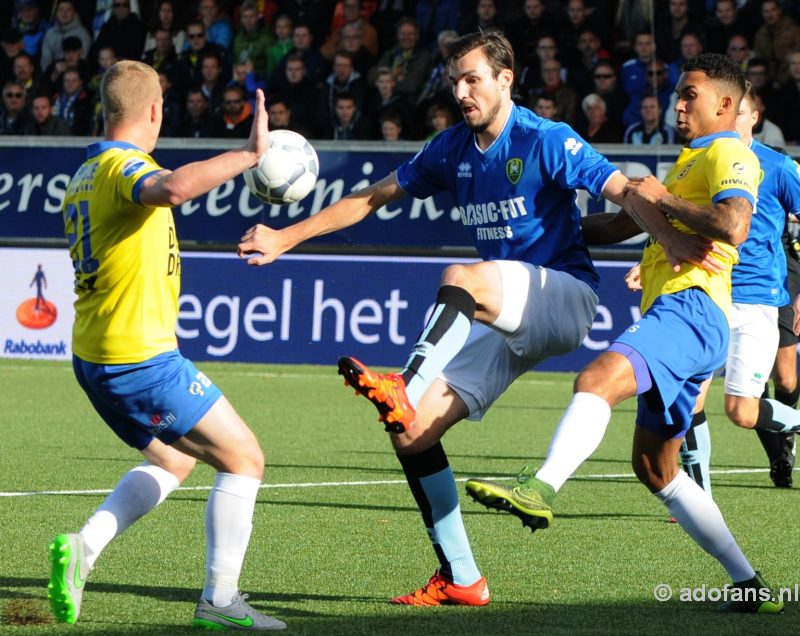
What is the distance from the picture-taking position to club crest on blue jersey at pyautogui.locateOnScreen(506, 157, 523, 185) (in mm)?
5551

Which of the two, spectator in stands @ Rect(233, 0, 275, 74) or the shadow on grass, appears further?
spectator in stands @ Rect(233, 0, 275, 74)

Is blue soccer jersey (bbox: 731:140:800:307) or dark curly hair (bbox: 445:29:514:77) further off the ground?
dark curly hair (bbox: 445:29:514:77)

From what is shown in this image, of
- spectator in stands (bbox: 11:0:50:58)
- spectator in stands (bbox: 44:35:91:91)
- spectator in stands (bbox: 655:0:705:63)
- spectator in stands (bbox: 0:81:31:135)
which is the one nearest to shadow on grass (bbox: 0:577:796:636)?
spectator in stands (bbox: 655:0:705:63)

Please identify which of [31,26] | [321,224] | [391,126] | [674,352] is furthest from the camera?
[31,26]

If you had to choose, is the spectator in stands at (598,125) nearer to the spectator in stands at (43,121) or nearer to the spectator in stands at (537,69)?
the spectator in stands at (537,69)

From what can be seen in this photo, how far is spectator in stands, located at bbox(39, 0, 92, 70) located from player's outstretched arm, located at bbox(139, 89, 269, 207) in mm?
15979

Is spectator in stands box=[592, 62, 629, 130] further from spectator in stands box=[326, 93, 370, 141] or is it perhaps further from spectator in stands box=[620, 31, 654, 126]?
spectator in stands box=[326, 93, 370, 141]

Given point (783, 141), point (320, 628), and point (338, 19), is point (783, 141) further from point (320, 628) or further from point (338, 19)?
point (320, 628)

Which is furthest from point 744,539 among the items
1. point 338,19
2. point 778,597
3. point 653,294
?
point 338,19

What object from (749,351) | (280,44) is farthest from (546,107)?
(749,351)

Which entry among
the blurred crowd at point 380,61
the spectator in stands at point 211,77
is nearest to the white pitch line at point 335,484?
the blurred crowd at point 380,61

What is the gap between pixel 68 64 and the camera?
19469mm

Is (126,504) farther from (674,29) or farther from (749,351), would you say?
(674,29)

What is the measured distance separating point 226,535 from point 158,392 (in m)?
0.52
